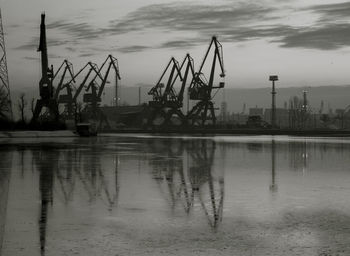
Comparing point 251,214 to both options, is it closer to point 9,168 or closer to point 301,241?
point 301,241

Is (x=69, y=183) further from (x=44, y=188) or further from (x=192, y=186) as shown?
(x=192, y=186)

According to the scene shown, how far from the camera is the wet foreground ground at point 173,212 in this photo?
261 inches

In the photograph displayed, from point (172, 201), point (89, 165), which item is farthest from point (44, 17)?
point (172, 201)

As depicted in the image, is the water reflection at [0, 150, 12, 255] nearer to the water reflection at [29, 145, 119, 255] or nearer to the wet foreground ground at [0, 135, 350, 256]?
the wet foreground ground at [0, 135, 350, 256]

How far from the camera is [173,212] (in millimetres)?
9156

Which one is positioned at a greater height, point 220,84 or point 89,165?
point 220,84

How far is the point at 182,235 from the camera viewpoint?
724 cm

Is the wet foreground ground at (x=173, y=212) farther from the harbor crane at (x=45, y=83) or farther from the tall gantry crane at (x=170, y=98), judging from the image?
the tall gantry crane at (x=170, y=98)

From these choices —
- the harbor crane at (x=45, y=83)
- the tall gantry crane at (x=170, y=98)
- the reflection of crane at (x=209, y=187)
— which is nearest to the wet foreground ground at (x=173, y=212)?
the reflection of crane at (x=209, y=187)

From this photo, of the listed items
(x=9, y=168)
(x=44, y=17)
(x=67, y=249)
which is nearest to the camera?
(x=67, y=249)

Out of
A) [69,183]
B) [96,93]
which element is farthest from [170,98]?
[69,183]

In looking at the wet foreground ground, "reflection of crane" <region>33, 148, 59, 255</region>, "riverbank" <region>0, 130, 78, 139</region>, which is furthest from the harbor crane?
the wet foreground ground

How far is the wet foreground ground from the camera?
21.7 ft

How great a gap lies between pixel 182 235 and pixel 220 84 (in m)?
119
